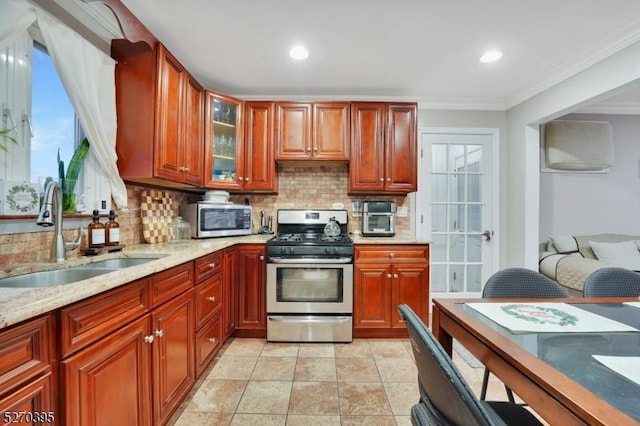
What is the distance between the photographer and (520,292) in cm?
145

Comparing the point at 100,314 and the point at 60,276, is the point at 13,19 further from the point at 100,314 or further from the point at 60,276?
the point at 100,314

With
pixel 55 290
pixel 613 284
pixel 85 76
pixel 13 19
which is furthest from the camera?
pixel 85 76

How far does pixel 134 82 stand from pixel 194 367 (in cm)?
195

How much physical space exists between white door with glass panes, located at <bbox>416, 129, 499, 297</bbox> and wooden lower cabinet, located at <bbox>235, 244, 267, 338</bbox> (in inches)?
71.6

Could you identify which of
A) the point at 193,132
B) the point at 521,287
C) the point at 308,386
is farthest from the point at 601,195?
the point at 193,132

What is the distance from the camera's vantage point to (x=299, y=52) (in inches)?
87.4

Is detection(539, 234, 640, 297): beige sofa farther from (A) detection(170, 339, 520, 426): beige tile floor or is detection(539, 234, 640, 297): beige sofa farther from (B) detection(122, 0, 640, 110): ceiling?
(B) detection(122, 0, 640, 110): ceiling

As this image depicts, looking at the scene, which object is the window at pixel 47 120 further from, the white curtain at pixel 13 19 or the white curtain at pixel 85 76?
the white curtain at pixel 13 19

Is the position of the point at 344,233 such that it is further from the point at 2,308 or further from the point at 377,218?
the point at 2,308

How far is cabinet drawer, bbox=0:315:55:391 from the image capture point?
72 cm

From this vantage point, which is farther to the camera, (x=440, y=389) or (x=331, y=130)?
(x=331, y=130)

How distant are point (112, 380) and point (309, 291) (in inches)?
63.7

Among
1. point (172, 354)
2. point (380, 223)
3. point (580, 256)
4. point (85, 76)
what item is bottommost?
point (172, 354)

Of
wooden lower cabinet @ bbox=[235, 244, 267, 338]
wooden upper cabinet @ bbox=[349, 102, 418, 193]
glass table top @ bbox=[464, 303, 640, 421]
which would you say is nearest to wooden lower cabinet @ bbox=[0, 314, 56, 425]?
glass table top @ bbox=[464, 303, 640, 421]
